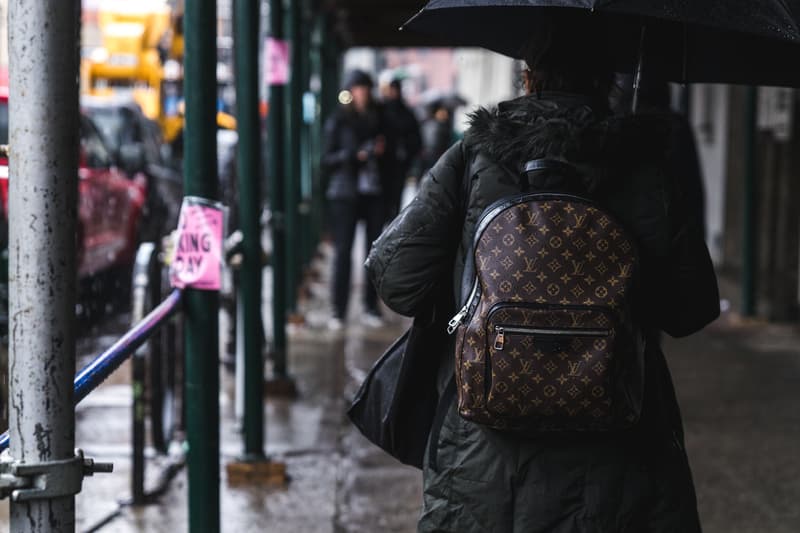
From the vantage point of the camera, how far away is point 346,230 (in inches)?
431

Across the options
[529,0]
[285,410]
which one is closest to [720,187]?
[285,410]

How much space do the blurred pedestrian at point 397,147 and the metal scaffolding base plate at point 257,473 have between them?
5233 millimetres

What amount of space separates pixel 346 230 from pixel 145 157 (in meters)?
4.53

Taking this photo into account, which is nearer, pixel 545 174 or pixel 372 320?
pixel 545 174

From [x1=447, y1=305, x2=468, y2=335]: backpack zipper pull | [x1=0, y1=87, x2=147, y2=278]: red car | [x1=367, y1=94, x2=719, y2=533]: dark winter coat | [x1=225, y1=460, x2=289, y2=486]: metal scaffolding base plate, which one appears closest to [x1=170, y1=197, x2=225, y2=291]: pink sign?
[x1=367, y1=94, x2=719, y2=533]: dark winter coat

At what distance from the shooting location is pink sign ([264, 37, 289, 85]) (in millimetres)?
8244

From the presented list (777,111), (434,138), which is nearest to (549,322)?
(777,111)

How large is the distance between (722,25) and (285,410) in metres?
5.01

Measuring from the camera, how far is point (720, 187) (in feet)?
48.0

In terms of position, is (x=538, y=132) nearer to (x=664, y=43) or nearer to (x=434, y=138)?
(x=664, y=43)

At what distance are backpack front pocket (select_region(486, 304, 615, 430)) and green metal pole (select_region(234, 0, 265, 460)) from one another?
3.48 metres

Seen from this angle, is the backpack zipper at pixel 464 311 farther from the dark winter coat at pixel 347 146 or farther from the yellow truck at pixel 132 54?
the yellow truck at pixel 132 54

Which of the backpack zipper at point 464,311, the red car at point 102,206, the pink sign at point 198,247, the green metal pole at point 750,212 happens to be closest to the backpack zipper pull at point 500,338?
the backpack zipper at point 464,311

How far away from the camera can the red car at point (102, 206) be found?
8.86 m
